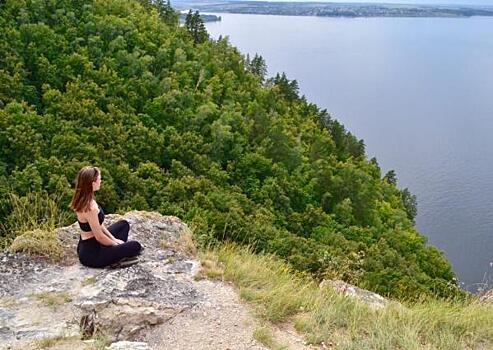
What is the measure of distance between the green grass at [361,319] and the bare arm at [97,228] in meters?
1.64

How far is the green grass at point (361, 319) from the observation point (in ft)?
19.5

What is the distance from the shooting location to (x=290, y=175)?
44.4 m

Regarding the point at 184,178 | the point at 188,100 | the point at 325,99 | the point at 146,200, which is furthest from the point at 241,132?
the point at 325,99

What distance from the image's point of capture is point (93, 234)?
7008 millimetres

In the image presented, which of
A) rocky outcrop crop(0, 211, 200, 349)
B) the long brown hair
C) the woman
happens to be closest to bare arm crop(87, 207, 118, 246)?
the woman

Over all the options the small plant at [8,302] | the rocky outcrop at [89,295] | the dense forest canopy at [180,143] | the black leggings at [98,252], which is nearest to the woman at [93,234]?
the black leggings at [98,252]

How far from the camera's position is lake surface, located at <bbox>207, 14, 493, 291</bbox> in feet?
155

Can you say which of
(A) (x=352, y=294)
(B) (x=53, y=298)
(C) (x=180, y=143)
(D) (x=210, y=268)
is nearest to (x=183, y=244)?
(D) (x=210, y=268)

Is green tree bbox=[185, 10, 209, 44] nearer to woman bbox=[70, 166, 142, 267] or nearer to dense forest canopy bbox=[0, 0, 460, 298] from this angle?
dense forest canopy bbox=[0, 0, 460, 298]

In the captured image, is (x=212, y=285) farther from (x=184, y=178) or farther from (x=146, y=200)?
(x=184, y=178)

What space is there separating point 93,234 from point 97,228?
136mm

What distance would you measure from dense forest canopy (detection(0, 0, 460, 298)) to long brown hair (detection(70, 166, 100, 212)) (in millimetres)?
15708

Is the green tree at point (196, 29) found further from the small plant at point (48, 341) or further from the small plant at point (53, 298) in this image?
the small plant at point (48, 341)

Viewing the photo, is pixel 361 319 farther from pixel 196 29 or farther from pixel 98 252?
pixel 196 29
